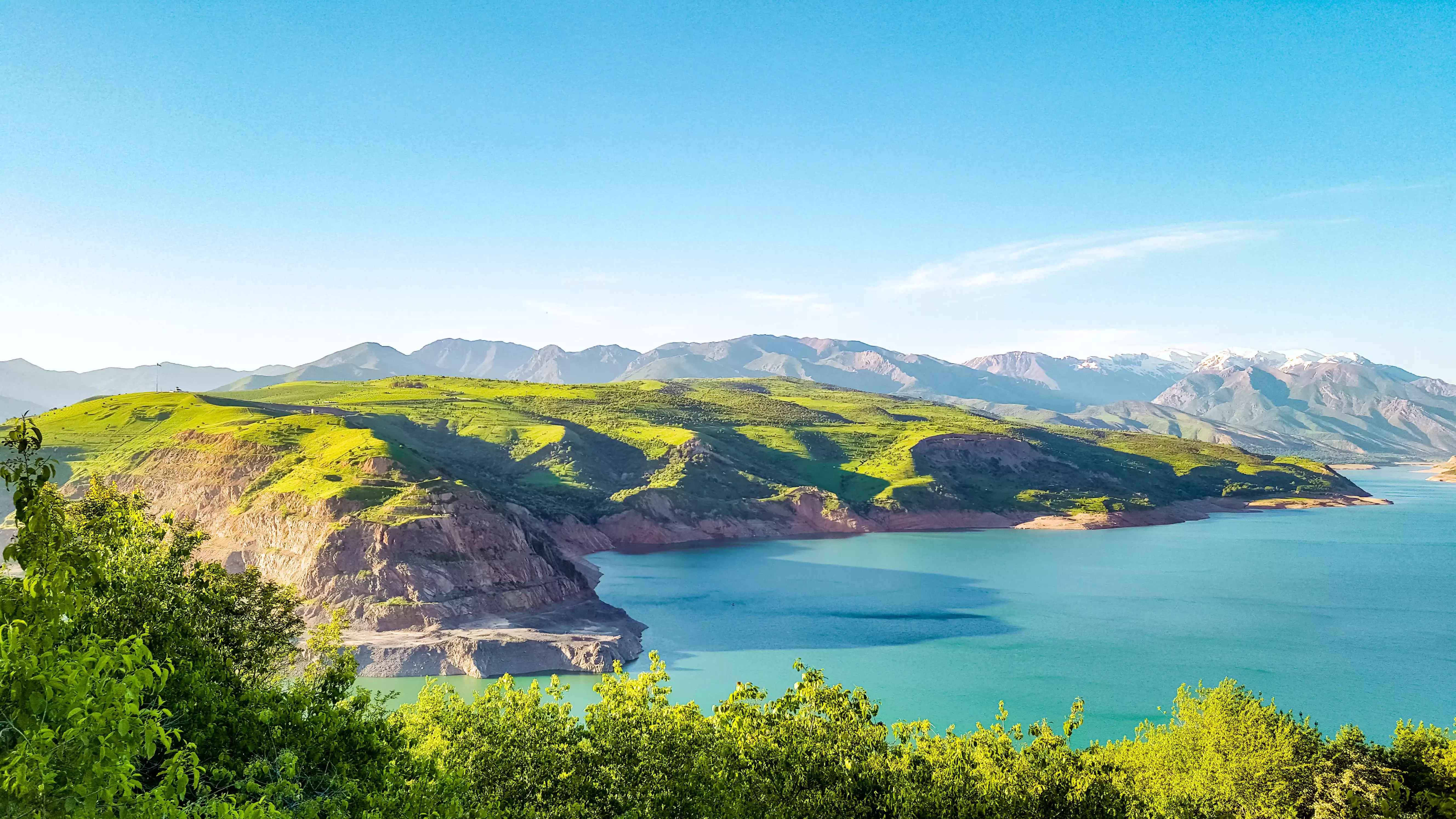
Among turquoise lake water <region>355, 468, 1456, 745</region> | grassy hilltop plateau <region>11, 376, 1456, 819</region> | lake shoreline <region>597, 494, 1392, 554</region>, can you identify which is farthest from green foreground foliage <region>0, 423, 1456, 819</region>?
lake shoreline <region>597, 494, 1392, 554</region>

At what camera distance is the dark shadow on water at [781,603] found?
86.0 metres

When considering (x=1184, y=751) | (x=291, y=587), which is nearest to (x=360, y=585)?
(x=291, y=587)

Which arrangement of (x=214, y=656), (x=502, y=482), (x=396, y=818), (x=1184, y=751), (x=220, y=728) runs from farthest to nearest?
(x=502, y=482) < (x=1184, y=751) < (x=214, y=656) < (x=220, y=728) < (x=396, y=818)

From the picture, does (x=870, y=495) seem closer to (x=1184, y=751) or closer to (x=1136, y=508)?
(x=1136, y=508)

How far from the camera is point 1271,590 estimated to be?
375ft

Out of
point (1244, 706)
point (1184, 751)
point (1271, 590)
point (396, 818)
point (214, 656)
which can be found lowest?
point (1271, 590)

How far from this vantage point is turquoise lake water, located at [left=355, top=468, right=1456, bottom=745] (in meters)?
67.4

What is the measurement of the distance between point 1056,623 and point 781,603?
34333 mm

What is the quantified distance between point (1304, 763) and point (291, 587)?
44784mm

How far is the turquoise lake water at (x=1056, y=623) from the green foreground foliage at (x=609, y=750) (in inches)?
991

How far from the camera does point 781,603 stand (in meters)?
104

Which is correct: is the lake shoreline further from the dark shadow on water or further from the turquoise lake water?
the dark shadow on water

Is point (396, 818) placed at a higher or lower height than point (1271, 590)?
higher

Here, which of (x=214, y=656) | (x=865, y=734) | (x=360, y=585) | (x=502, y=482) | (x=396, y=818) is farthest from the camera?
(x=502, y=482)
